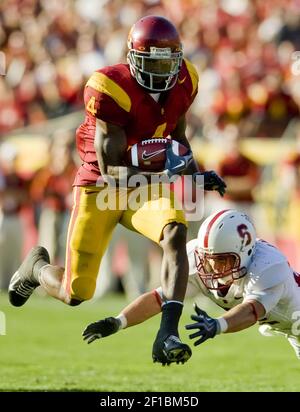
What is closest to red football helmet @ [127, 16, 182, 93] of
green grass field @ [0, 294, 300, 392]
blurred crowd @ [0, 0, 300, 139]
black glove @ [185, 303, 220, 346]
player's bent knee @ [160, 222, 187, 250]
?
player's bent knee @ [160, 222, 187, 250]

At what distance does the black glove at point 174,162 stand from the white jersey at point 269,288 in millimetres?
523

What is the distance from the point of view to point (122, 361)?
8.06 m

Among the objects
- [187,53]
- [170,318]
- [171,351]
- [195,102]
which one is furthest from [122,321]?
[187,53]

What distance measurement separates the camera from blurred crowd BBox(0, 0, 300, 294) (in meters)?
11.3

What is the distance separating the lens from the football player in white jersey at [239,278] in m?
5.63

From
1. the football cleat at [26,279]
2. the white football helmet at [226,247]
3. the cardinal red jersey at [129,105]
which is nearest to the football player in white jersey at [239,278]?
the white football helmet at [226,247]

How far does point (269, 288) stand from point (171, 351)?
0.72 m

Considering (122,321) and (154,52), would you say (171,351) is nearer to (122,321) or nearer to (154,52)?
(122,321)

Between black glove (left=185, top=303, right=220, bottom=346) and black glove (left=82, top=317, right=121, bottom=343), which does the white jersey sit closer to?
black glove (left=185, top=303, right=220, bottom=346)

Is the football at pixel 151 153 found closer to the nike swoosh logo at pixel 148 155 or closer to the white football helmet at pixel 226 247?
the nike swoosh logo at pixel 148 155

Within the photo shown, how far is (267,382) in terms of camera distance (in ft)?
23.0

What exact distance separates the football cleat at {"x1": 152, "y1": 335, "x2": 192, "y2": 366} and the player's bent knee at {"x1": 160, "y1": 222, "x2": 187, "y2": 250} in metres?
0.58

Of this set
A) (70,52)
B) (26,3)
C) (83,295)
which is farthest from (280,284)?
(26,3)
